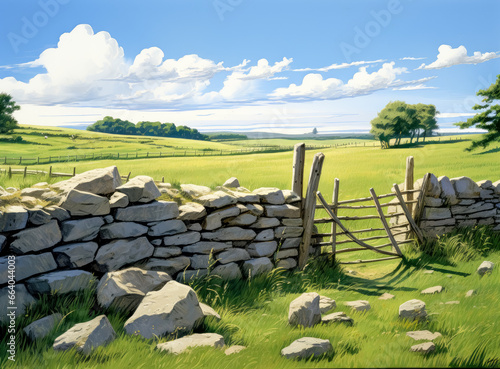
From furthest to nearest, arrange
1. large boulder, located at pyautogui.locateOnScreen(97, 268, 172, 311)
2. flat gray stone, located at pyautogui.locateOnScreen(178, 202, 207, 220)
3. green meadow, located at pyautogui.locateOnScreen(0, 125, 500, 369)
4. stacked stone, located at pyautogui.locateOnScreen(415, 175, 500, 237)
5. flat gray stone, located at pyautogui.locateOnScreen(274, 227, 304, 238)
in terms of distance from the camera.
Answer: stacked stone, located at pyautogui.locateOnScreen(415, 175, 500, 237), flat gray stone, located at pyautogui.locateOnScreen(274, 227, 304, 238), flat gray stone, located at pyautogui.locateOnScreen(178, 202, 207, 220), large boulder, located at pyautogui.locateOnScreen(97, 268, 172, 311), green meadow, located at pyautogui.locateOnScreen(0, 125, 500, 369)

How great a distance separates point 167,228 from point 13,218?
1.71m

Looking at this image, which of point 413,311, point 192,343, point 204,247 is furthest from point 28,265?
point 413,311

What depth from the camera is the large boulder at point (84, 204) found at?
4543mm

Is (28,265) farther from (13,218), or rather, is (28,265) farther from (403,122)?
(403,122)

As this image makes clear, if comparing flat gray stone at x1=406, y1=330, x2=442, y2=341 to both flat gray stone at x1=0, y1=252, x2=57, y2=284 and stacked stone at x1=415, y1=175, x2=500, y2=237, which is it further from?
stacked stone at x1=415, y1=175, x2=500, y2=237

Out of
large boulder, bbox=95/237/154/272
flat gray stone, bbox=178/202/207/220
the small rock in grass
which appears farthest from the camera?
the small rock in grass

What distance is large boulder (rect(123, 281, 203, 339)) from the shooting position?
372 cm

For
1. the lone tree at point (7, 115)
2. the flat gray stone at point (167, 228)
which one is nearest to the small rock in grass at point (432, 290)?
the flat gray stone at point (167, 228)

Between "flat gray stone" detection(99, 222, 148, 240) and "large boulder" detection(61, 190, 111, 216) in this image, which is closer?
"large boulder" detection(61, 190, 111, 216)

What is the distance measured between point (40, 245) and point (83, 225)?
0.47 meters

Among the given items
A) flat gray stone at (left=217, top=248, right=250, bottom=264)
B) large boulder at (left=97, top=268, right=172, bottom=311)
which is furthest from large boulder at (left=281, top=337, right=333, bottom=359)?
flat gray stone at (left=217, top=248, right=250, bottom=264)

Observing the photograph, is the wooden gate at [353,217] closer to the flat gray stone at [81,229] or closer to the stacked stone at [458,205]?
the stacked stone at [458,205]

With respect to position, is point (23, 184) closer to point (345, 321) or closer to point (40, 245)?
point (40, 245)

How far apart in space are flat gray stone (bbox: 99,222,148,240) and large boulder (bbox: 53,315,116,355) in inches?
52.7
